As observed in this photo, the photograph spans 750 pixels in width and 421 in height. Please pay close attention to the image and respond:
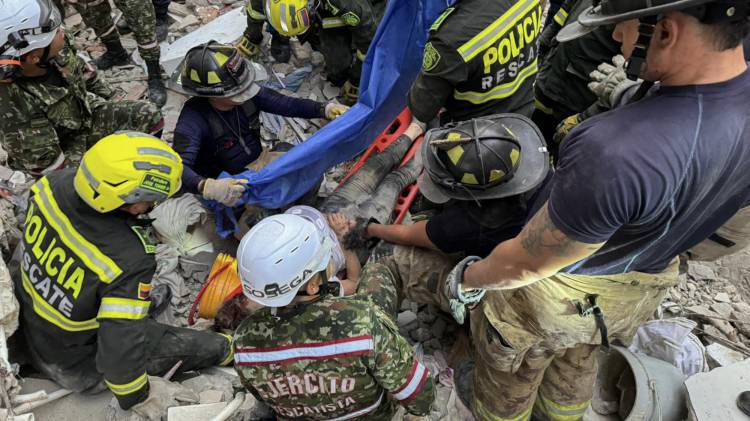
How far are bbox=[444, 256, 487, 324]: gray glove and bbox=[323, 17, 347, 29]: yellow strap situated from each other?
10.6 feet

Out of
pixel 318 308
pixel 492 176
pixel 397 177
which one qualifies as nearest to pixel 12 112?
pixel 397 177

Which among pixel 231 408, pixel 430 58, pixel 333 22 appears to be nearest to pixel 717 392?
pixel 430 58

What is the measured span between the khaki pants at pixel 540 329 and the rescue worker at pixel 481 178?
346 mm

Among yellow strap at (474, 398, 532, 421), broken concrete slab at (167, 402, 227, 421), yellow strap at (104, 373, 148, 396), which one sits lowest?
yellow strap at (474, 398, 532, 421)

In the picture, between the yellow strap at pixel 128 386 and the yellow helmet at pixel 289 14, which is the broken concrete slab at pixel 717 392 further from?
the yellow helmet at pixel 289 14

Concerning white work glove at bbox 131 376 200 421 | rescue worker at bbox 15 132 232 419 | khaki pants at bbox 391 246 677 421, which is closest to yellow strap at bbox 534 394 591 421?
khaki pants at bbox 391 246 677 421

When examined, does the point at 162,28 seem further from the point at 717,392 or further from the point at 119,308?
the point at 717,392

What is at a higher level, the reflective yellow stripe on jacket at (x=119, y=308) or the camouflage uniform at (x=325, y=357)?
the camouflage uniform at (x=325, y=357)

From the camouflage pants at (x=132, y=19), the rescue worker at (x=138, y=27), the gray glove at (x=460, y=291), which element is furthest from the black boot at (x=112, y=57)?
the gray glove at (x=460, y=291)

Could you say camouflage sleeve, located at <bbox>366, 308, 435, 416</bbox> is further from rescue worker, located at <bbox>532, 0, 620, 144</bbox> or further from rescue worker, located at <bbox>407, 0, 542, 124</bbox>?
rescue worker, located at <bbox>532, 0, 620, 144</bbox>

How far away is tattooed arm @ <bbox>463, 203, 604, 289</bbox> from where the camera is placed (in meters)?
1.83

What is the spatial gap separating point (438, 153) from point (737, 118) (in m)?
1.37

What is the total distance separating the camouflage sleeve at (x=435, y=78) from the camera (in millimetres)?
3105

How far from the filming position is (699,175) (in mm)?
1665
